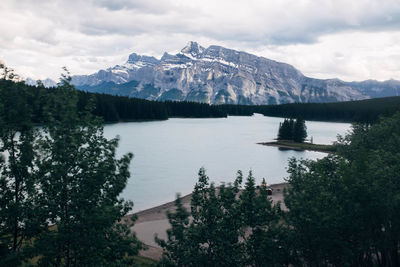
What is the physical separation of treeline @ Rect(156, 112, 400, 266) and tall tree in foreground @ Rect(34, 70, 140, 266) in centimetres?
290

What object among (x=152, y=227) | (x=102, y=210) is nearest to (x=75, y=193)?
(x=102, y=210)

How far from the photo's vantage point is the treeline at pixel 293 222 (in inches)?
614

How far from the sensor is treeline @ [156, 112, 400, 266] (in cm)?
1560

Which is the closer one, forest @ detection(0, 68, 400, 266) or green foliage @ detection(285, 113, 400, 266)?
forest @ detection(0, 68, 400, 266)

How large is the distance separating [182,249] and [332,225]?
8.53m

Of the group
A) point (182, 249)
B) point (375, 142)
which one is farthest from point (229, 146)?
point (182, 249)

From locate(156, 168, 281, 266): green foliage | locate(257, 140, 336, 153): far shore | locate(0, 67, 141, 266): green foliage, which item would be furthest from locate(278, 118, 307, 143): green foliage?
locate(0, 67, 141, 266): green foliage

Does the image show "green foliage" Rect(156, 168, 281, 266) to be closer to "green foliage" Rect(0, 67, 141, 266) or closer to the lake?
"green foliage" Rect(0, 67, 141, 266)

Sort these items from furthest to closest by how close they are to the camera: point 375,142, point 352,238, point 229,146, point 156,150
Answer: point 229,146
point 156,150
point 375,142
point 352,238

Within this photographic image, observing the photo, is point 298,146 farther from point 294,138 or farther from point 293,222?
point 293,222

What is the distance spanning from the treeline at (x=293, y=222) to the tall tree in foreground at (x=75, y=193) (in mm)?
2895

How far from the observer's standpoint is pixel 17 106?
16.1 meters

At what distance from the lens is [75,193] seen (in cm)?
1428

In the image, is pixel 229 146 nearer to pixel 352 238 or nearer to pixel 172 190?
pixel 172 190
